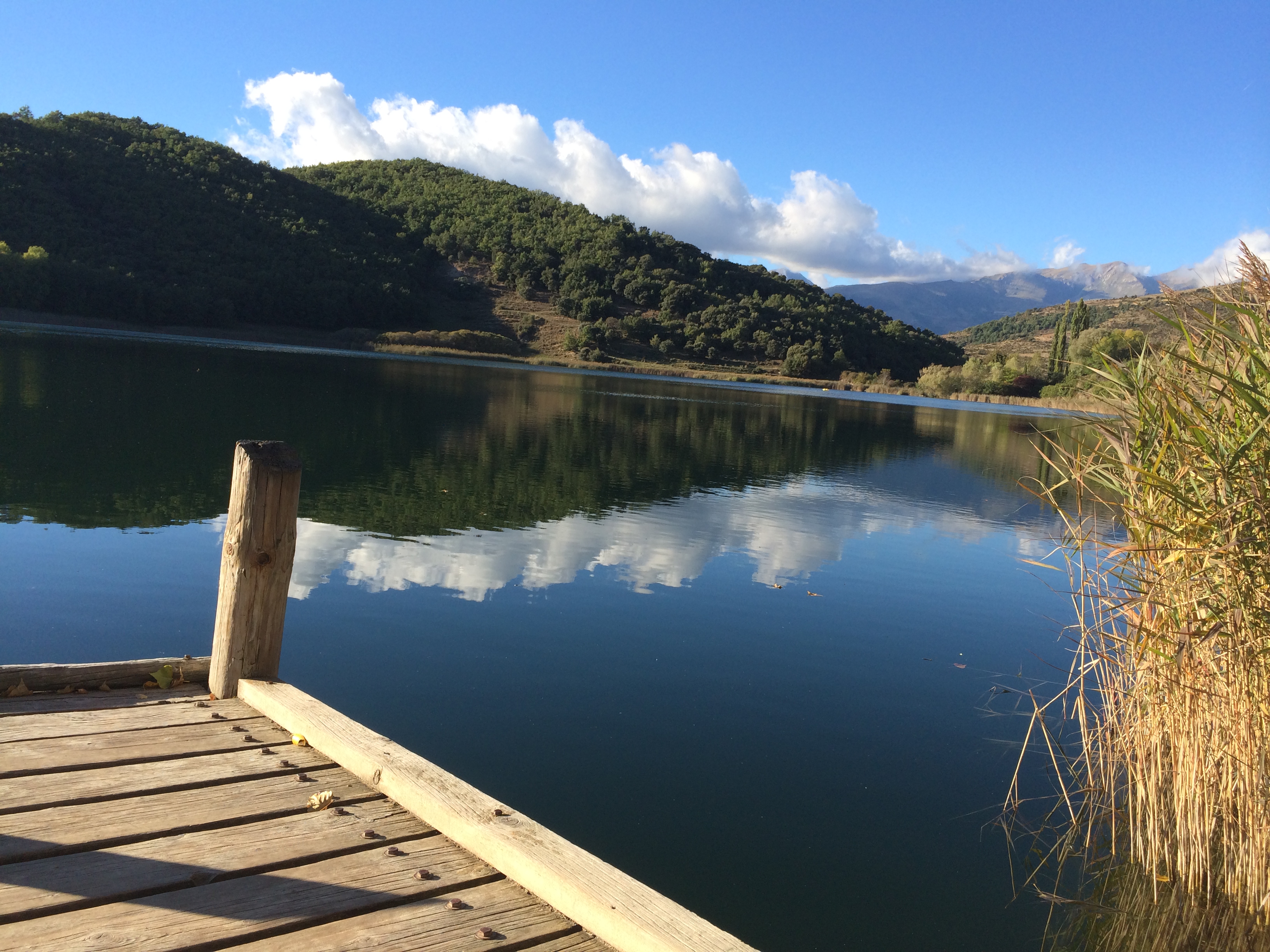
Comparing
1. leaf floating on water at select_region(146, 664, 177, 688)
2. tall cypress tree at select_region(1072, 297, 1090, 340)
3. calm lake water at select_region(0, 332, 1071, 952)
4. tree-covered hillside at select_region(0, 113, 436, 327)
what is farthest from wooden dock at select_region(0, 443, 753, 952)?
tall cypress tree at select_region(1072, 297, 1090, 340)

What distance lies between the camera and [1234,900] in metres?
3.99

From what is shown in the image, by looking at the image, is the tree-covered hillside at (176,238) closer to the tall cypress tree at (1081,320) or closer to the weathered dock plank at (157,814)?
the tall cypress tree at (1081,320)

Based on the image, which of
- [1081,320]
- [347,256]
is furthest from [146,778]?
[1081,320]

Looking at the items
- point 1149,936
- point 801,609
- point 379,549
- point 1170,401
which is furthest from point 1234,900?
point 379,549

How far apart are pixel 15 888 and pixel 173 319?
69.7 m

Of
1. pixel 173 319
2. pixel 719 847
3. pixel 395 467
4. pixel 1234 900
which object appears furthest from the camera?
pixel 173 319

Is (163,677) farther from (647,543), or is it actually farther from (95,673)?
(647,543)

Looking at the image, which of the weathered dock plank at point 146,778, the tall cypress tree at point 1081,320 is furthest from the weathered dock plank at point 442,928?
the tall cypress tree at point 1081,320

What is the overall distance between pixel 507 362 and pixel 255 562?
7542 centimetres

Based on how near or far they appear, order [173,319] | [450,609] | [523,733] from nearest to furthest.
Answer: [523,733], [450,609], [173,319]

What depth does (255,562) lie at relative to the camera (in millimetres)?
4184

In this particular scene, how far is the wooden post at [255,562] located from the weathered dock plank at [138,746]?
38 centimetres

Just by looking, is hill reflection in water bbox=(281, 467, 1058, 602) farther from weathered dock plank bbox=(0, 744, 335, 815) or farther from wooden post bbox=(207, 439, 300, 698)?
weathered dock plank bbox=(0, 744, 335, 815)

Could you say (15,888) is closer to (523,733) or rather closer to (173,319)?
(523,733)
